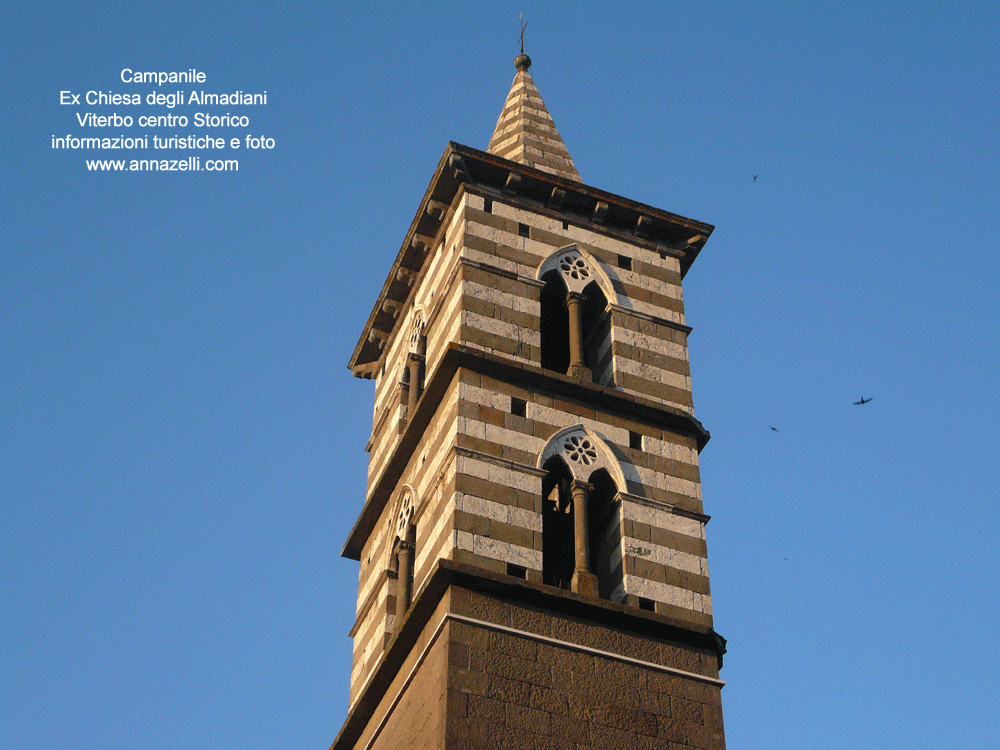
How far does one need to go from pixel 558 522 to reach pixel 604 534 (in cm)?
107

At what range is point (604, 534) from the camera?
21.0 metres

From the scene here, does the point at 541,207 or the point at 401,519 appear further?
the point at 541,207

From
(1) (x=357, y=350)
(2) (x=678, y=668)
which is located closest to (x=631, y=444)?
(2) (x=678, y=668)

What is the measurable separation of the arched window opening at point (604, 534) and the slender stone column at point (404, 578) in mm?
2866

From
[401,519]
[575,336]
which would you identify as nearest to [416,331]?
[575,336]

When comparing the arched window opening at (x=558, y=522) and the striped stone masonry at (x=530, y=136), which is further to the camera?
the striped stone masonry at (x=530, y=136)

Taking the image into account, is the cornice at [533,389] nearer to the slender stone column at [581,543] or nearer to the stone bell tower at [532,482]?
the stone bell tower at [532,482]

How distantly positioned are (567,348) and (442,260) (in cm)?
276

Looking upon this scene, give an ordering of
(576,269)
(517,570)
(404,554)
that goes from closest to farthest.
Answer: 1. (517,570)
2. (404,554)
3. (576,269)

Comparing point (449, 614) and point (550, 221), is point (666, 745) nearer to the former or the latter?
point (449, 614)

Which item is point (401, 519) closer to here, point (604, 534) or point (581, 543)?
point (604, 534)

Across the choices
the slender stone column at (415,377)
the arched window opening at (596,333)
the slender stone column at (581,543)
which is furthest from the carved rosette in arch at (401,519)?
the arched window opening at (596,333)

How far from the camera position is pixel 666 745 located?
59.5 ft

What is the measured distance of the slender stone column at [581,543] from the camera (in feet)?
64.2
